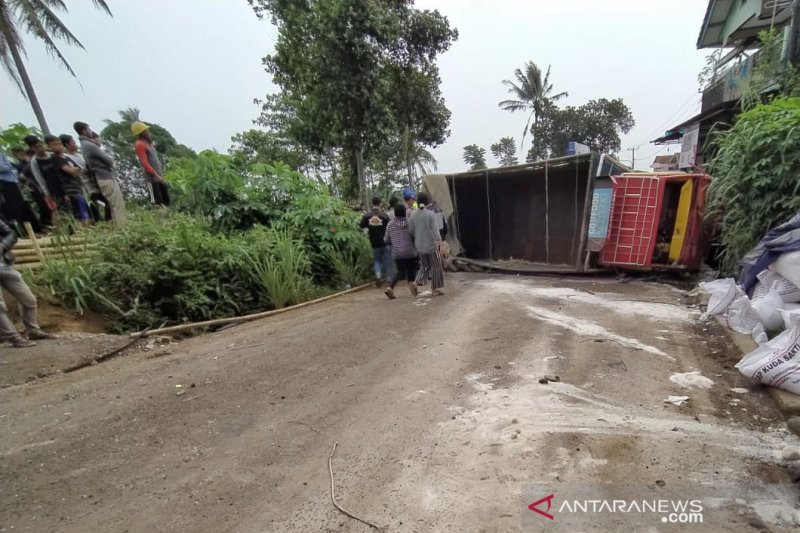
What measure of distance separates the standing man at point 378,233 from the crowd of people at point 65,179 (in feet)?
13.1

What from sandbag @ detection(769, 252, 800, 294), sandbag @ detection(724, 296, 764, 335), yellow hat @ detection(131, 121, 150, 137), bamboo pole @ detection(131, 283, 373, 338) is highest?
yellow hat @ detection(131, 121, 150, 137)

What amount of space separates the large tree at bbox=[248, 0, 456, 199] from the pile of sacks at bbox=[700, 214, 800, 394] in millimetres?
9218

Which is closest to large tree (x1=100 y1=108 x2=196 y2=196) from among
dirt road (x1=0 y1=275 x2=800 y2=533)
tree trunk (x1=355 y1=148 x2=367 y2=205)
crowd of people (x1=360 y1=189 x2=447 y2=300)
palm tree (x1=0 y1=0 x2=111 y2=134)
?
palm tree (x1=0 y1=0 x2=111 y2=134)

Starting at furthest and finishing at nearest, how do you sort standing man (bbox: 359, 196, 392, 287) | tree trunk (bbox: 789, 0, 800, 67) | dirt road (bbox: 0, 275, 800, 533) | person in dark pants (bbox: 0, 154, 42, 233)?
standing man (bbox: 359, 196, 392, 287), tree trunk (bbox: 789, 0, 800, 67), person in dark pants (bbox: 0, 154, 42, 233), dirt road (bbox: 0, 275, 800, 533)

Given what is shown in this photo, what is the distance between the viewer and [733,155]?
496 centimetres

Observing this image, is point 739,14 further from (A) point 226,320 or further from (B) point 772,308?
Result: (A) point 226,320

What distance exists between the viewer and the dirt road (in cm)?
182

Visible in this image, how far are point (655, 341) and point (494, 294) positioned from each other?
2701mm

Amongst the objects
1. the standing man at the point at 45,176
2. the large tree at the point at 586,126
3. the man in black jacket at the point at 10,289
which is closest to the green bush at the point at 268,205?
the standing man at the point at 45,176

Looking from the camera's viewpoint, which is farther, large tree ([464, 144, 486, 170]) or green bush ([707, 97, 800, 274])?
large tree ([464, 144, 486, 170])

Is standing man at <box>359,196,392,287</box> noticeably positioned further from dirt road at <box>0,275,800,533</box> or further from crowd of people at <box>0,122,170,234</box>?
crowd of people at <box>0,122,170,234</box>

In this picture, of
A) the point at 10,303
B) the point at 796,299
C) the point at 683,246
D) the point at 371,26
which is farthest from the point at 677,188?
the point at 10,303

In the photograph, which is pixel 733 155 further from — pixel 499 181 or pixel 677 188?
pixel 499 181

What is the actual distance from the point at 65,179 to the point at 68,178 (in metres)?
0.05
